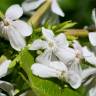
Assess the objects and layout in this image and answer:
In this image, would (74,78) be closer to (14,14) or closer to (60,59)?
(60,59)

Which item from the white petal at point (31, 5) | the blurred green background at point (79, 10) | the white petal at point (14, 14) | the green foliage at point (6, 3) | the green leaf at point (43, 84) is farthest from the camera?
the blurred green background at point (79, 10)

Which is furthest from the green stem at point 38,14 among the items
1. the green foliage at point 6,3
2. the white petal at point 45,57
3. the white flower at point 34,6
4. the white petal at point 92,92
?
the green foliage at point 6,3

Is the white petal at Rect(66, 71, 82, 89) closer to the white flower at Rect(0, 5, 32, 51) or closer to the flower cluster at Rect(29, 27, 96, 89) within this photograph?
the flower cluster at Rect(29, 27, 96, 89)

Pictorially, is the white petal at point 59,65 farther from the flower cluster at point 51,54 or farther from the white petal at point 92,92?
the white petal at point 92,92

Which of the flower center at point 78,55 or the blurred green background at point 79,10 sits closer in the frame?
the flower center at point 78,55

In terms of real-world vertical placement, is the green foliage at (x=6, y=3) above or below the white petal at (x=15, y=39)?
below

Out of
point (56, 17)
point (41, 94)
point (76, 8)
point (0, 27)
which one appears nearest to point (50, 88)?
point (41, 94)

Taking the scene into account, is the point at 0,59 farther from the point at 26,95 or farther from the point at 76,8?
the point at 76,8
